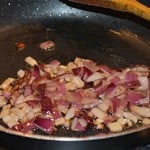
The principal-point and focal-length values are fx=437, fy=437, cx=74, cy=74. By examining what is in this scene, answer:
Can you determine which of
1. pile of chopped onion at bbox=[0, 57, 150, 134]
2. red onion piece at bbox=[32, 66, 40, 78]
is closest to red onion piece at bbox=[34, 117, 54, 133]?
pile of chopped onion at bbox=[0, 57, 150, 134]

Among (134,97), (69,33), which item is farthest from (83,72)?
(69,33)

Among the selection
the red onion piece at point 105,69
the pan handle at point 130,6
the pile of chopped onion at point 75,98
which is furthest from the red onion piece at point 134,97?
the pan handle at point 130,6

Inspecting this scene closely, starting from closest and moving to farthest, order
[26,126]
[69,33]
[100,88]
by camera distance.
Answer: [26,126] < [100,88] < [69,33]

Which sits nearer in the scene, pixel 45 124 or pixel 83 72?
pixel 45 124

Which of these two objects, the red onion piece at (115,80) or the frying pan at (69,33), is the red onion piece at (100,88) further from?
the frying pan at (69,33)

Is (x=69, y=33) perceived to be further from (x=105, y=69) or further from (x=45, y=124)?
(x=45, y=124)

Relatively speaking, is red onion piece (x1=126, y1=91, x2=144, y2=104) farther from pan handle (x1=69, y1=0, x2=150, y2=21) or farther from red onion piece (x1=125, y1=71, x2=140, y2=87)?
pan handle (x1=69, y1=0, x2=150, y2=21)

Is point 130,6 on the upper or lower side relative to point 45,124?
upper
